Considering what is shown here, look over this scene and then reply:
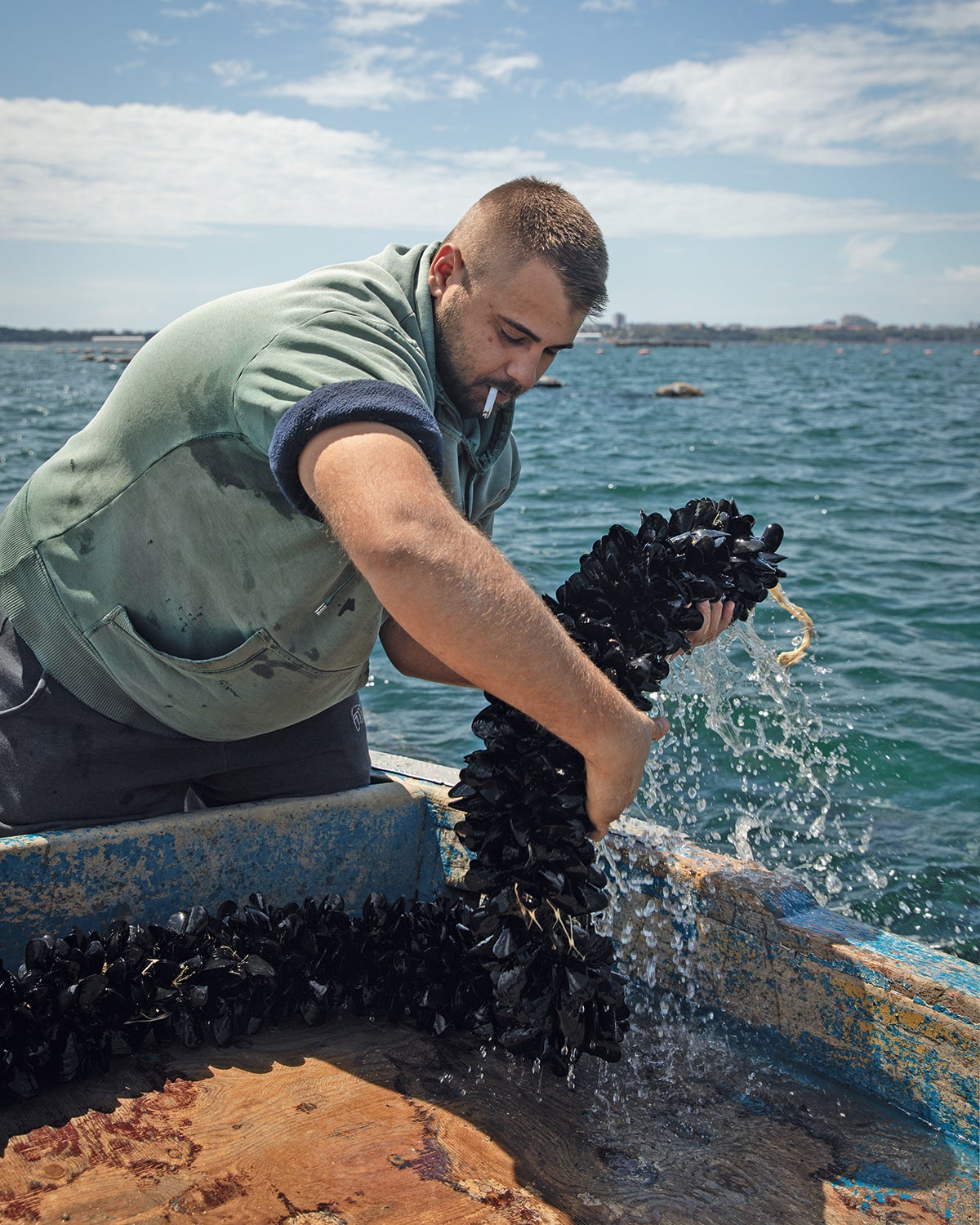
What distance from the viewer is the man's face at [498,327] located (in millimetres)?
2531

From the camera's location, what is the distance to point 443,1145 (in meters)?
2.60

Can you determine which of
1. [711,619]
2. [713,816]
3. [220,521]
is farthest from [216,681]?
[713,816]

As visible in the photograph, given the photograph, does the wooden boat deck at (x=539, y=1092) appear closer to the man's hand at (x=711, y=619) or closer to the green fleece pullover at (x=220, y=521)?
the green fleece pullover at (x=220, y=521)

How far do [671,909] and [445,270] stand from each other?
1.98 m

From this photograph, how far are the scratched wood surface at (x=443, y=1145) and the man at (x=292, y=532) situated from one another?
83 centimetres

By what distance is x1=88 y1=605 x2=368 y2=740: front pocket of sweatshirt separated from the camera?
2.66 m

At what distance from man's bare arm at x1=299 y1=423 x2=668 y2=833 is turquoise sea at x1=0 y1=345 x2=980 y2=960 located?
55.9 inches

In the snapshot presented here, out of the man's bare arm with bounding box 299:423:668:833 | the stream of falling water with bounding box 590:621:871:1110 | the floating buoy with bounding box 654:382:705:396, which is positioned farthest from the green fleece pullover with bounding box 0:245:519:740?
the floating buoy with bounding box 654:382:705:396

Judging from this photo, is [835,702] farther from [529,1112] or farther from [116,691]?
[116,691]

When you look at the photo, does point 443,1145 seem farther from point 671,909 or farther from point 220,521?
point 220,521

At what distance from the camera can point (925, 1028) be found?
2801mm

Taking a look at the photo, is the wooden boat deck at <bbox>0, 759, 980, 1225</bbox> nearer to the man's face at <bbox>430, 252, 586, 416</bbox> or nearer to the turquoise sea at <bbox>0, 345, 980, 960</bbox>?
the turquoise sea at <bbox>0, 345, 980, 960</bbox>

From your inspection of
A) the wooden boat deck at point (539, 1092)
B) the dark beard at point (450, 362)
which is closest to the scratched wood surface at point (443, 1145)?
the wooden boat deck at point (539, 1092)

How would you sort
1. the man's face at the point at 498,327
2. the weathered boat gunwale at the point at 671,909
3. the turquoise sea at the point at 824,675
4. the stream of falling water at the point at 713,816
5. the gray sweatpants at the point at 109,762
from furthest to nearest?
the turquoise sea at the point at 824,675
the stream of falling water at the point at 713,816
the gray sweatpants at the point at 109,762
the weathered boat gunwale at the point at 671,909
the man's face at the point at 498,327
